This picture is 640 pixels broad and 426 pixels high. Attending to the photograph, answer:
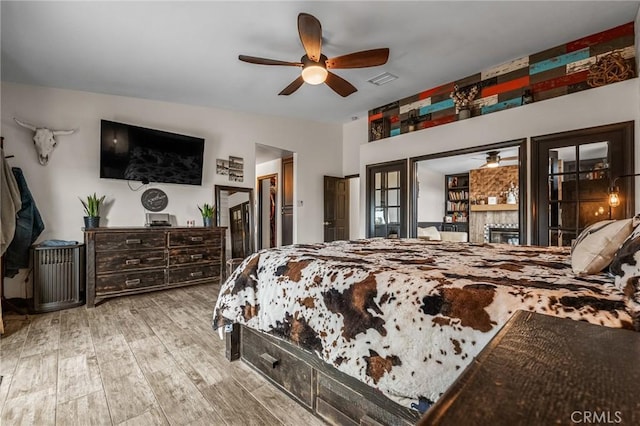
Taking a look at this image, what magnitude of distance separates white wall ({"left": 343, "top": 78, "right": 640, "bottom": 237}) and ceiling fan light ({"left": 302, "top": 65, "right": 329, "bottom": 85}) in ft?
7.13

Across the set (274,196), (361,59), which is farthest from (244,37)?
(274,196)

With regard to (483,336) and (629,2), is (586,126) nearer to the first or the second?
(629,2)

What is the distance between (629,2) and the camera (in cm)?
264

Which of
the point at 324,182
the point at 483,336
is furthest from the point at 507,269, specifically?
the point at 324,182

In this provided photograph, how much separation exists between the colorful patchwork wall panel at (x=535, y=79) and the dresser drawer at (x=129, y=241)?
13.1 ft

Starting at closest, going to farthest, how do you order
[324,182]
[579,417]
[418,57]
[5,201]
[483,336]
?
[579,417]
[483,336]
[5,201]
[418,57]
[324,182]

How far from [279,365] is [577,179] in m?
3.46

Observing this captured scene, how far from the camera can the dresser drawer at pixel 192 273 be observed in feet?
13.1

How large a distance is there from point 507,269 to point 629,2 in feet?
9.93

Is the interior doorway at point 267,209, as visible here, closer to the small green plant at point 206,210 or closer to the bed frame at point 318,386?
the small green plant at point 206,210

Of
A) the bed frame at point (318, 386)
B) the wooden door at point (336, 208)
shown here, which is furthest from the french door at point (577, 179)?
the wooden door at point (336, 208)

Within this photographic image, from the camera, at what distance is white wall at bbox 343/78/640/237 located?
2855 mm

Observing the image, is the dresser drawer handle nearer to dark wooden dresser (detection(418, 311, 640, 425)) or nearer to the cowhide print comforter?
the cowhide print comforter

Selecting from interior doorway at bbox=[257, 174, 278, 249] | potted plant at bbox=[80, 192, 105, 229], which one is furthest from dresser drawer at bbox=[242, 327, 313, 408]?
interior doorway at bbox=[257, 174, 278, 249]
